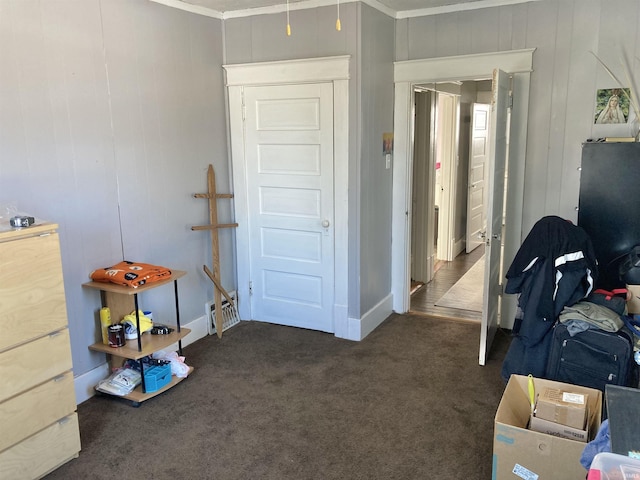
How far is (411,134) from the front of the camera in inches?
173

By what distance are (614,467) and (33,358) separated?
7.54 feet

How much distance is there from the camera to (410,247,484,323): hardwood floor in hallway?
4.66m

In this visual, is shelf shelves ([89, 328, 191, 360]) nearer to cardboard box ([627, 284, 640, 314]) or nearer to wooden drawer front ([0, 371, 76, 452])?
wooden drawer front ([0, 371, 76, 452])

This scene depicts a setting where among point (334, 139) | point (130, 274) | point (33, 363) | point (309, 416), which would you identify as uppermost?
point (334, 139)

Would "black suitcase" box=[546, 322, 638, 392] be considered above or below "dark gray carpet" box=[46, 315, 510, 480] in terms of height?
above

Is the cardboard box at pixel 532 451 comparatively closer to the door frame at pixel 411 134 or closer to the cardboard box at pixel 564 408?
the cardboard box at pixel 564 408

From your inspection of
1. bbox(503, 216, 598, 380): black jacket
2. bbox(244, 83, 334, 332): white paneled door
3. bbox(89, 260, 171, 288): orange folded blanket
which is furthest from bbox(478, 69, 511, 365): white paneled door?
bbox(89, 260, 171, 288): orange folded blanket

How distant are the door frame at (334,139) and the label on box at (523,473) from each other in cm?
204

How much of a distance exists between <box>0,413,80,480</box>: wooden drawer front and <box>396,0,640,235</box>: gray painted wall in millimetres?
3358

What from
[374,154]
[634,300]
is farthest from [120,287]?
[634,300]

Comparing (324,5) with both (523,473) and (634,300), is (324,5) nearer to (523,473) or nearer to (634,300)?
(634,300)

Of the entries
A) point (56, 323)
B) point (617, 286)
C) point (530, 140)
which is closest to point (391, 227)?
point (530, 140)

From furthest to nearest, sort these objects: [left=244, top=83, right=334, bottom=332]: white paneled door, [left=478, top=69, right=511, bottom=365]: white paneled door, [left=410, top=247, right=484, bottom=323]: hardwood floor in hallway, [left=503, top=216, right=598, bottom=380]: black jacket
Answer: [left=410, top=247, right=484, bottom=323]: hardwood floor in hallway, [left=244, top=83, right=334, bottom=332]: white paneled door, [left=478, top=69, right=511, bottom=365]: white paneled door, [left=503, top=216, right=598, bottom=380]: black jacket

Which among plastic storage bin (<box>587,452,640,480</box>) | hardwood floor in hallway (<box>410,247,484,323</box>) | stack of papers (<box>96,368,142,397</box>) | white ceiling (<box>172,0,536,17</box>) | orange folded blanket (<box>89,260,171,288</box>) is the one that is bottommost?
hardwood floor in hallway (<box>410,247,484,323</box>)
